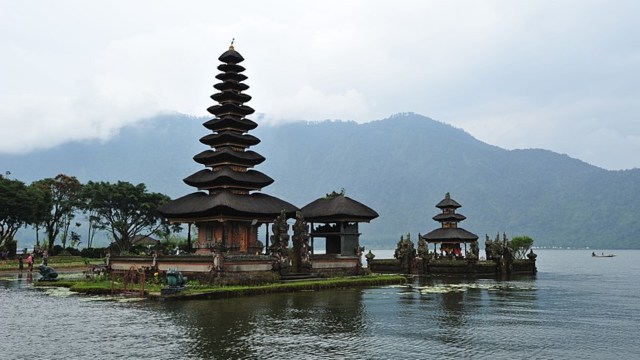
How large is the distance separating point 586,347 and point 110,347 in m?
15.0

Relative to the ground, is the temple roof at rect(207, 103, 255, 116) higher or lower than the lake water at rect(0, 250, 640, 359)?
higher

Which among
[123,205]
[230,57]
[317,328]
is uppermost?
[230,57]

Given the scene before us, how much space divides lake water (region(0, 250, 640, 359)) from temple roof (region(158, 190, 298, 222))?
1163 centimetres

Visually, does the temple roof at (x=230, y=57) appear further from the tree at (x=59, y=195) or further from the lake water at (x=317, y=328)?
the tree at (x=59, y=195)

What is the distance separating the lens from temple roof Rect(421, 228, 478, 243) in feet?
226

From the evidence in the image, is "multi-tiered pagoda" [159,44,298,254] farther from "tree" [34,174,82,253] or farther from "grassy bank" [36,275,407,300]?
"tree" [34,174,82,253]

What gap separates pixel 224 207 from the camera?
1674 inches

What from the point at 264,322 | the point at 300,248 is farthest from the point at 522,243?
the point at 264,322

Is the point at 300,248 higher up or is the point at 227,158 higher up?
the point at 227,158

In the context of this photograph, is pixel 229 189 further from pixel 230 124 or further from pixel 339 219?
pixel 339 219

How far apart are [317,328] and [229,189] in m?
28.4

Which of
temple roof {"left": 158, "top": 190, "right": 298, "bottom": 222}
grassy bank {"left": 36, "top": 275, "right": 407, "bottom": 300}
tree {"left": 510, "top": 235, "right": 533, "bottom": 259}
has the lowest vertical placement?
grassy bank {"left": 36, "top": 275, "right": 407, "bottom": 300}

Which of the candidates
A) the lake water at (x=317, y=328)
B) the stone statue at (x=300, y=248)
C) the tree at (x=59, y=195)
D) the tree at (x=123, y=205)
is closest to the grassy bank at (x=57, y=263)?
the tree at (x=123, y=205)

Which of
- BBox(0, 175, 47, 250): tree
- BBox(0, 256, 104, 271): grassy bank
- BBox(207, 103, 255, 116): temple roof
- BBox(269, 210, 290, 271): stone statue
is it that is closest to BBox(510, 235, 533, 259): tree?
BBox(207, 103, 255, 116): temple roof
